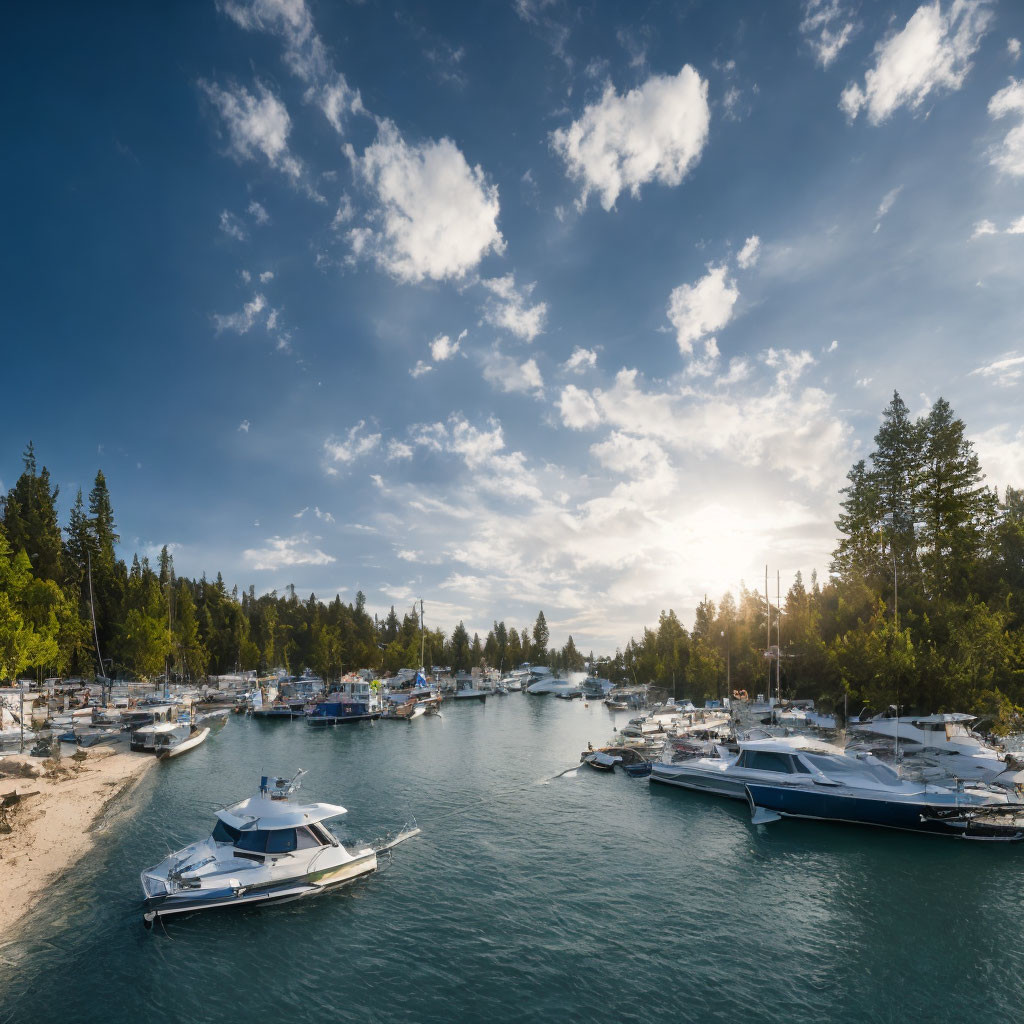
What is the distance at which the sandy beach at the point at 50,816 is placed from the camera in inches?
1070

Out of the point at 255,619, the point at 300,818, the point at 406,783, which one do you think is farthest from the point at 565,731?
the point at 255,619

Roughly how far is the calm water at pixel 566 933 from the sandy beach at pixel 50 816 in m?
1.48

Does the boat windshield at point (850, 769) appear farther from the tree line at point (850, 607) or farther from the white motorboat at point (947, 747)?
the tree line at point (850, 607)

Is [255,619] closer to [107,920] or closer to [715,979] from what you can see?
[107,920]

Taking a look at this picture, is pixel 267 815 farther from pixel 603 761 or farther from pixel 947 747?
pixel 947 747

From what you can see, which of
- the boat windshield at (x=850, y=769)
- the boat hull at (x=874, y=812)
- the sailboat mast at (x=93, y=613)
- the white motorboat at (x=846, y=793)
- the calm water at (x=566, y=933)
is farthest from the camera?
the sailboat mast at (x=93, y=613)

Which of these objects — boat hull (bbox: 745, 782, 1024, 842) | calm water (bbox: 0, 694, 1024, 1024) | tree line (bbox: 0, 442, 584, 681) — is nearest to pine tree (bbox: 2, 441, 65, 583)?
tree line (bbox: 0, 442, 584, 681)

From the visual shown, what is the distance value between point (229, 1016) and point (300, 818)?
900 centimetres

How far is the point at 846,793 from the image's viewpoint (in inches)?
1441

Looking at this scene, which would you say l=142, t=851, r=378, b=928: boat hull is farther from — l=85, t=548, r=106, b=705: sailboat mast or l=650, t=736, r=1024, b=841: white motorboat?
l=85, t=548, r=106, b=705: sailboat mast

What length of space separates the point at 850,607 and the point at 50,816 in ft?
273

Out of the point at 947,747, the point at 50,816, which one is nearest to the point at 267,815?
the point at 50,816

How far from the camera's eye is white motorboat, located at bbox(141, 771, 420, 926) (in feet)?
77.9

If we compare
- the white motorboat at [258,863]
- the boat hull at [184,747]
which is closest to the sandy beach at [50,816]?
the boat hull at [184,747]
